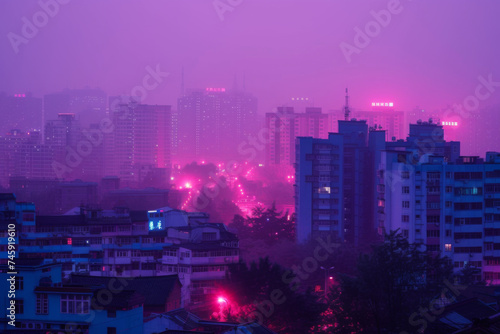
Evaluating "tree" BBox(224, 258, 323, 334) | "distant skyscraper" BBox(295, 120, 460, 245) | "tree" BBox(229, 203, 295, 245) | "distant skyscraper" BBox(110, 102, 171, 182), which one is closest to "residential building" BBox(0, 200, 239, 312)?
"tree" BBox(224, 258, 323, 334)

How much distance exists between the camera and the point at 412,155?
45.9 feet

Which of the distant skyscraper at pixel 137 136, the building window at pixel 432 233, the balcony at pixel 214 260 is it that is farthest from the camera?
the distant skyscraper at pixel 137 136

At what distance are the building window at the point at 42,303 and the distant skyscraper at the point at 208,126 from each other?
1549 inches

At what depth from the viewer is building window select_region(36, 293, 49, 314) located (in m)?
6.95

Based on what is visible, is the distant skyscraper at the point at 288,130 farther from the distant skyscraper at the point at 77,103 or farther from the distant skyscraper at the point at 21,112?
the distant skyscraper at the point at 21,112

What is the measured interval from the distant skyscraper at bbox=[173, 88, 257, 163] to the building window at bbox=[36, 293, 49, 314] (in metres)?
39.4

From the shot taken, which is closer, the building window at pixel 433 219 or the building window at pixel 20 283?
the building window at pixel 20 283

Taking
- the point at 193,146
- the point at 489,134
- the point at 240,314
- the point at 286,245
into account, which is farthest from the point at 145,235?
the point at 193,146

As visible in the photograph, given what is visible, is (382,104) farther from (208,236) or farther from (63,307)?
(63,307)

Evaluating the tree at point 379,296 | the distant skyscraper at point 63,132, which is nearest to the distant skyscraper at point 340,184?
the tree at point 379,296

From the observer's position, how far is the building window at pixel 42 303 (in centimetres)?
695

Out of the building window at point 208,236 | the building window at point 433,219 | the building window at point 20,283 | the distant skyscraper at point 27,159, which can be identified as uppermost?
the distant skyscraper at point 27,159

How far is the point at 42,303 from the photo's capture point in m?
6.97

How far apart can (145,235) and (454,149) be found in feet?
32.3
